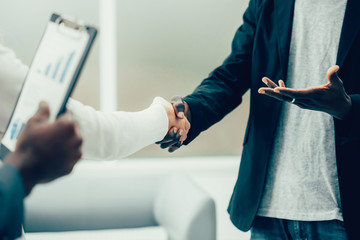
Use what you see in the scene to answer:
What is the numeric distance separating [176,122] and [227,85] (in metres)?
0.25

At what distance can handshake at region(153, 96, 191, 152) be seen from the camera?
1106mm

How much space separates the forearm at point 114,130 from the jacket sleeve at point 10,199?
240mm

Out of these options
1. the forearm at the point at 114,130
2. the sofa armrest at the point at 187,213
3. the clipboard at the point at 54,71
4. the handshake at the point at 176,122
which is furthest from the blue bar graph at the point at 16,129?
the sofa armrest at the point at 187,213

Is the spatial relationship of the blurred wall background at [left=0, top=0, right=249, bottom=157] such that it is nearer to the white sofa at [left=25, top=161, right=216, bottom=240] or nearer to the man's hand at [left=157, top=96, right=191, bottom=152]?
the white sofa at [left=25, top=161, right=216, bottom=240]

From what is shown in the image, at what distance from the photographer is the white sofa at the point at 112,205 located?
6.66 feet

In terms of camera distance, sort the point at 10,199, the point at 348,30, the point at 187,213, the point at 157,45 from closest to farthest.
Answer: the point at 10,199, the point at 348,30, the point at 187,213, the point at 157,45

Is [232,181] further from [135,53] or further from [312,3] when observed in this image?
[312,3]

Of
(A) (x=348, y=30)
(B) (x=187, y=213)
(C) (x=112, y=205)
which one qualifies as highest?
(A) (x=348, y=30)

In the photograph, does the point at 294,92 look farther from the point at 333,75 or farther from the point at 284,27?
the point at 284,27

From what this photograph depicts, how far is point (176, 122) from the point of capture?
3.70 feet

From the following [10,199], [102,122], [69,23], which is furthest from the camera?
[102,122]

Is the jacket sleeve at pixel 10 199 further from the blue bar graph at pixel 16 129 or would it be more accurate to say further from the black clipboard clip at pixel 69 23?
the black clipboard clip at pixel 69 23

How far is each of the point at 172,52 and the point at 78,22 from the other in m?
1.93

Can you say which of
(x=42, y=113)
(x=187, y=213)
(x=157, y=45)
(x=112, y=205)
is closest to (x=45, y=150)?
(x=42, y=113)
